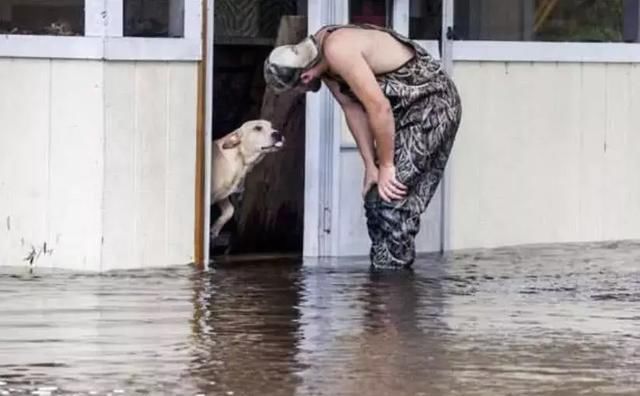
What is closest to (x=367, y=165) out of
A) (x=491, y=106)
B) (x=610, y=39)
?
(x=491, y=106)

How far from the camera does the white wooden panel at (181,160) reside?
10641 millimetres

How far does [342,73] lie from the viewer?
10.0 meters

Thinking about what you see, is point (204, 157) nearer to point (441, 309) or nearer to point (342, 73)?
point (342, 73)

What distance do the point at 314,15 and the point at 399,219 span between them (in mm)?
1535

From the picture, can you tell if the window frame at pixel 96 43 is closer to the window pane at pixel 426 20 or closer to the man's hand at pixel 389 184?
the man's hand at pixel 389 184

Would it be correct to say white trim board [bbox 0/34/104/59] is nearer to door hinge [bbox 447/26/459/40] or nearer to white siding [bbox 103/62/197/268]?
white siding [bbox 103/62/197/268]

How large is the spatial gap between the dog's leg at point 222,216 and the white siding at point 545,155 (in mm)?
1463

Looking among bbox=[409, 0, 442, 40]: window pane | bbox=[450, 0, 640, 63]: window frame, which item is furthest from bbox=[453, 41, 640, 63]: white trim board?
bbox=[409, 0, 442, 40]: window pane

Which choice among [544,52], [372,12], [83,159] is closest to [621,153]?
[544,52]

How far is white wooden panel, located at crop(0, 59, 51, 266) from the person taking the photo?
1038cm

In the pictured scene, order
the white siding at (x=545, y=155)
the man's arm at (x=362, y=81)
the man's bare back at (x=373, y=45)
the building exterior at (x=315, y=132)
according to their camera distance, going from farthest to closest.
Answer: the white siding at (x=545, y=155) → the building exterior at (x=315, y=132) → the man's bare back at (x=373, y=45) → the man's arm at (x=362, y=81)

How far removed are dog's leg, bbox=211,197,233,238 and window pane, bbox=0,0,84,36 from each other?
5.09 feet

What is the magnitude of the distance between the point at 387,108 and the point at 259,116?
2.12 metres

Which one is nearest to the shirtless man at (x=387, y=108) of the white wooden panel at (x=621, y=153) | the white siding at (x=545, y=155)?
the white siding at (x=545, y=155)
